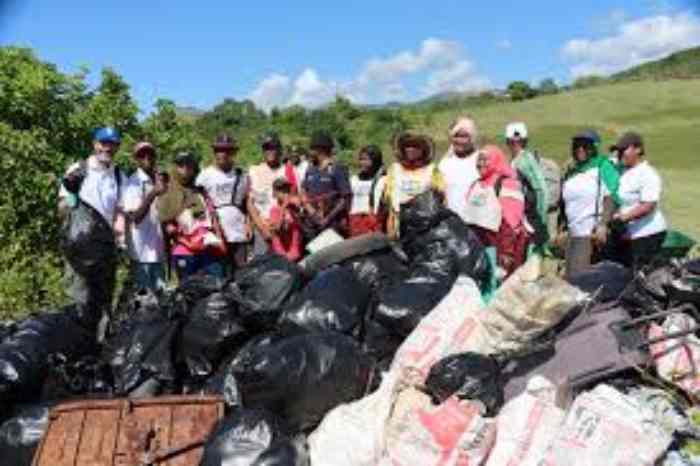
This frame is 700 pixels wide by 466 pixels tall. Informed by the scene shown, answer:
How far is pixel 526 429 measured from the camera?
3828 millimetres

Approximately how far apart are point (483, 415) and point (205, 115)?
66.6 feet

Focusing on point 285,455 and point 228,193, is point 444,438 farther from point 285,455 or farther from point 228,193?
point 228,193

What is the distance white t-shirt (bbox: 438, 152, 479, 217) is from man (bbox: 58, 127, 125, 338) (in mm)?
2088

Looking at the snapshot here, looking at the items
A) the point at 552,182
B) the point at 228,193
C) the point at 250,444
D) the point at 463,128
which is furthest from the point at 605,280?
the point at 552,182

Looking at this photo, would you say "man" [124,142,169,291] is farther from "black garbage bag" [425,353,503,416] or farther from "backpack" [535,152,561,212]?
"backpack" [535,152,561,212]

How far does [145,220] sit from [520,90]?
154ft

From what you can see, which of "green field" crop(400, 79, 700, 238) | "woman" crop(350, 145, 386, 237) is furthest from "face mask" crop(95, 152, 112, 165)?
"green field" crop(400, 79, 700, 238)

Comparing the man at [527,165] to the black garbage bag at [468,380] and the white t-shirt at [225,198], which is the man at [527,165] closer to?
the white t-shirt at [225,198]

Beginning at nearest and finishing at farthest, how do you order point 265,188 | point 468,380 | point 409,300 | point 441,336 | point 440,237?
point 468,380 → point 441,336 → point 409,300 → point 440,237 → point 265,188

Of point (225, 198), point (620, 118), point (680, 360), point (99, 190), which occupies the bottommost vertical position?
point (620, 118)

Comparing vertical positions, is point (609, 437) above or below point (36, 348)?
below

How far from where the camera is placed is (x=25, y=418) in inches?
182

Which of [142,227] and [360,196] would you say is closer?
[142,227]

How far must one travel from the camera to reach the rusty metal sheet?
4.19 metres
